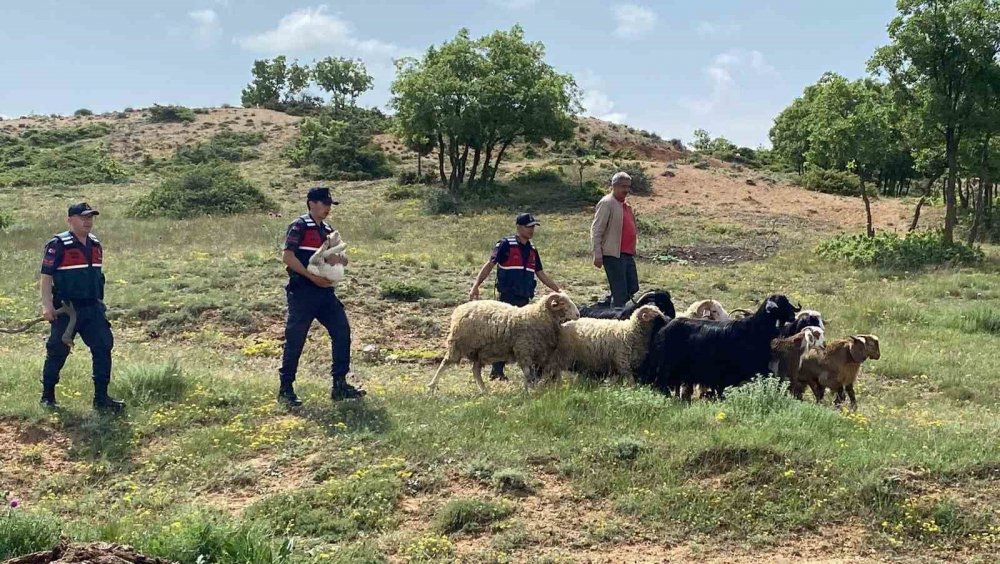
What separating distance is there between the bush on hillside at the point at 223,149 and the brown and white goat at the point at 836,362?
160 feet

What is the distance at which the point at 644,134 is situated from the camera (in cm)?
7206

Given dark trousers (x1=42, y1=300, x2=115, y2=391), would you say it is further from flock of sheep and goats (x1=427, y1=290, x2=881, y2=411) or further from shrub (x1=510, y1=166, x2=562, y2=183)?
shrub (x1=510, y1=166, x2=562, y2=183)

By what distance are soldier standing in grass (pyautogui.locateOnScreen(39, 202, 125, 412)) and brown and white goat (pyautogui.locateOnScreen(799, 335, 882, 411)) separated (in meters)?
6.84

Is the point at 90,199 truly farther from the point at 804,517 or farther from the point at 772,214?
the point at 804,517

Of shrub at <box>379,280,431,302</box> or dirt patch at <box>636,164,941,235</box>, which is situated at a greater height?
dirt patch at <box>636,164,941,235</box>

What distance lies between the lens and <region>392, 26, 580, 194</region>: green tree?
37.0 m

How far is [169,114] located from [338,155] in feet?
92.2

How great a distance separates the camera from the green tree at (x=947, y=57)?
21703 millimetres

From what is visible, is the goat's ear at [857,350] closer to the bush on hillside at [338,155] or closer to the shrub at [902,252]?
the shrub at [902,252]

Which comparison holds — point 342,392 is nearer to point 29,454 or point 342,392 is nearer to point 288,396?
point 288,396

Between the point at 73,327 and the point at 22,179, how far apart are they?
137ft

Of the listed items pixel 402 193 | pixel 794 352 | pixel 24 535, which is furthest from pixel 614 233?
pixel 402 193

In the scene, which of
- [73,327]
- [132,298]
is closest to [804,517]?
[73,327]

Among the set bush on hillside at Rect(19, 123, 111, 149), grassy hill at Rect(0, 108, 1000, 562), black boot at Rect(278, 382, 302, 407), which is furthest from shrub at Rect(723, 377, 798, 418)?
bush on hillside at Rect(19, 123, 111, 149)
